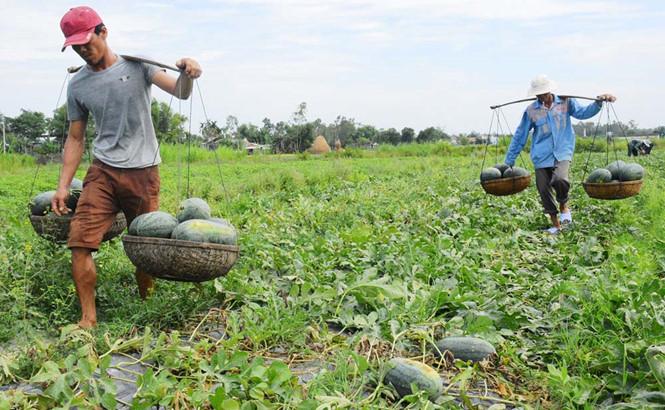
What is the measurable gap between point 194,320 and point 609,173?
466cm

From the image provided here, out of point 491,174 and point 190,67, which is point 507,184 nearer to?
point 491,174

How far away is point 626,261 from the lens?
214 inches

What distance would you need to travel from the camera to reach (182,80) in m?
4.04

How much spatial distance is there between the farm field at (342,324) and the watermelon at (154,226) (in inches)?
8.1

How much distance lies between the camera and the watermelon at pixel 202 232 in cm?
359

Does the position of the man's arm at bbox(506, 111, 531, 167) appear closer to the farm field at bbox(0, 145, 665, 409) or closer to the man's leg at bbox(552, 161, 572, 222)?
the man's leg at bbox(552, 161, 572, 222)

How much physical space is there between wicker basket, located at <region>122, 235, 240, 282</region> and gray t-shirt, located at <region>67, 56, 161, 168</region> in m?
0.87

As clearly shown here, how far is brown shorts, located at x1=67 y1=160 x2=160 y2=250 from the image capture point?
4.19 metres

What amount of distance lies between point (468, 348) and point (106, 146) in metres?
2.54

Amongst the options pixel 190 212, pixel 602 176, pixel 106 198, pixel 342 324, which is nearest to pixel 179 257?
pixel 190 212

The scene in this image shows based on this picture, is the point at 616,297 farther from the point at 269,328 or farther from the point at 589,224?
the point at 589,224

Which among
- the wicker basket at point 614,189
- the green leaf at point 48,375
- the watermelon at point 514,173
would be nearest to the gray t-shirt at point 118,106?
the green leaf at point 48,375

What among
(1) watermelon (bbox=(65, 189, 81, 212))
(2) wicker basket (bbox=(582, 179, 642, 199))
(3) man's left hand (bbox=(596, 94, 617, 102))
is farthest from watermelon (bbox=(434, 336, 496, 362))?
(3) man's left hand (bbox=(596, 94, 617, 102))

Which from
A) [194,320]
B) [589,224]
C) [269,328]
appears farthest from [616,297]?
[589,224]
